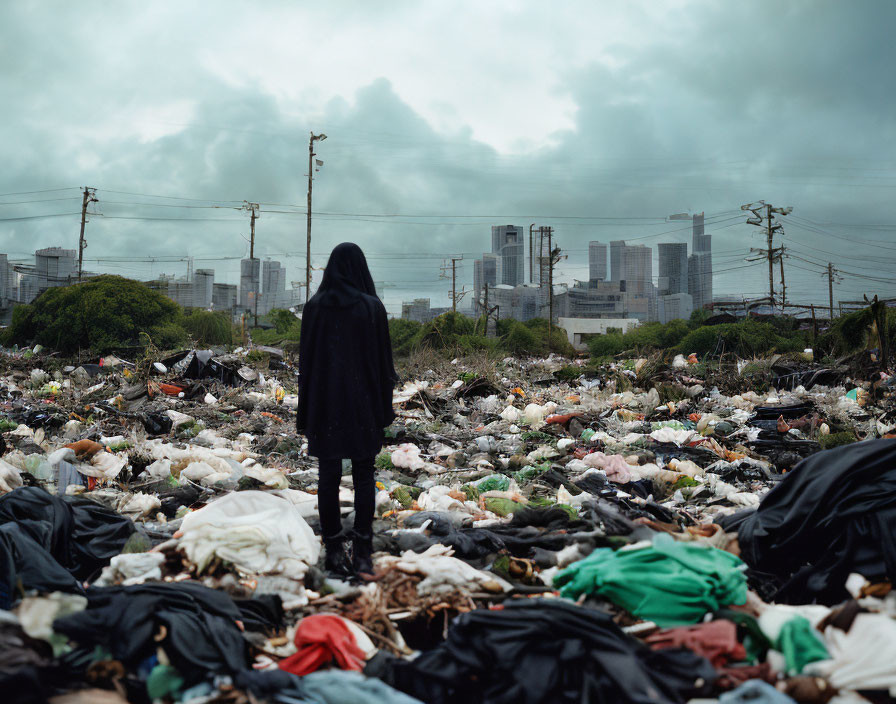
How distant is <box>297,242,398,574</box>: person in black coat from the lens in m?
3.18

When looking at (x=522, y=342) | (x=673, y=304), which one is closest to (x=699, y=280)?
(x=673, y=304)

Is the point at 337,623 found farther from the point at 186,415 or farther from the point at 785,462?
the point at 186,415

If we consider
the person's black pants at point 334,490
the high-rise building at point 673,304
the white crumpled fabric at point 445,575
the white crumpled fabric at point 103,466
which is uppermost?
the high-rise building at point 673,304

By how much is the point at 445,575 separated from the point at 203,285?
60.3 metres

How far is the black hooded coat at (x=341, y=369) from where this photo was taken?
3.18m

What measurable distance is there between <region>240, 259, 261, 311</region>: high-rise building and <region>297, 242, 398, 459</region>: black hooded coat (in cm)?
3225

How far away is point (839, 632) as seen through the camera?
7.38ft

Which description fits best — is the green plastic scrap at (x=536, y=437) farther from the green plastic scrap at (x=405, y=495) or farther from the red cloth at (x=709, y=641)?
the red cloth at (x=709, y=641)

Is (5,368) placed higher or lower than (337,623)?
higher

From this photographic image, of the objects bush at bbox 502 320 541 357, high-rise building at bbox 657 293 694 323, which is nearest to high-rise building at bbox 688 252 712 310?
high-rise building at bbox 657 293 694 323

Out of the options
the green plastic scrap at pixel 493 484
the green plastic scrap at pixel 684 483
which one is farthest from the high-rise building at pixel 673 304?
the green plastic scrap at pixel 493 484

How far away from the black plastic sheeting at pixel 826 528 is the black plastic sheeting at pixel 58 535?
327 cm

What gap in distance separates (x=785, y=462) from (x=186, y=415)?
792 cm

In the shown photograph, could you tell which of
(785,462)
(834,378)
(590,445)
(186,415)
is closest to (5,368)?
(186,415)
